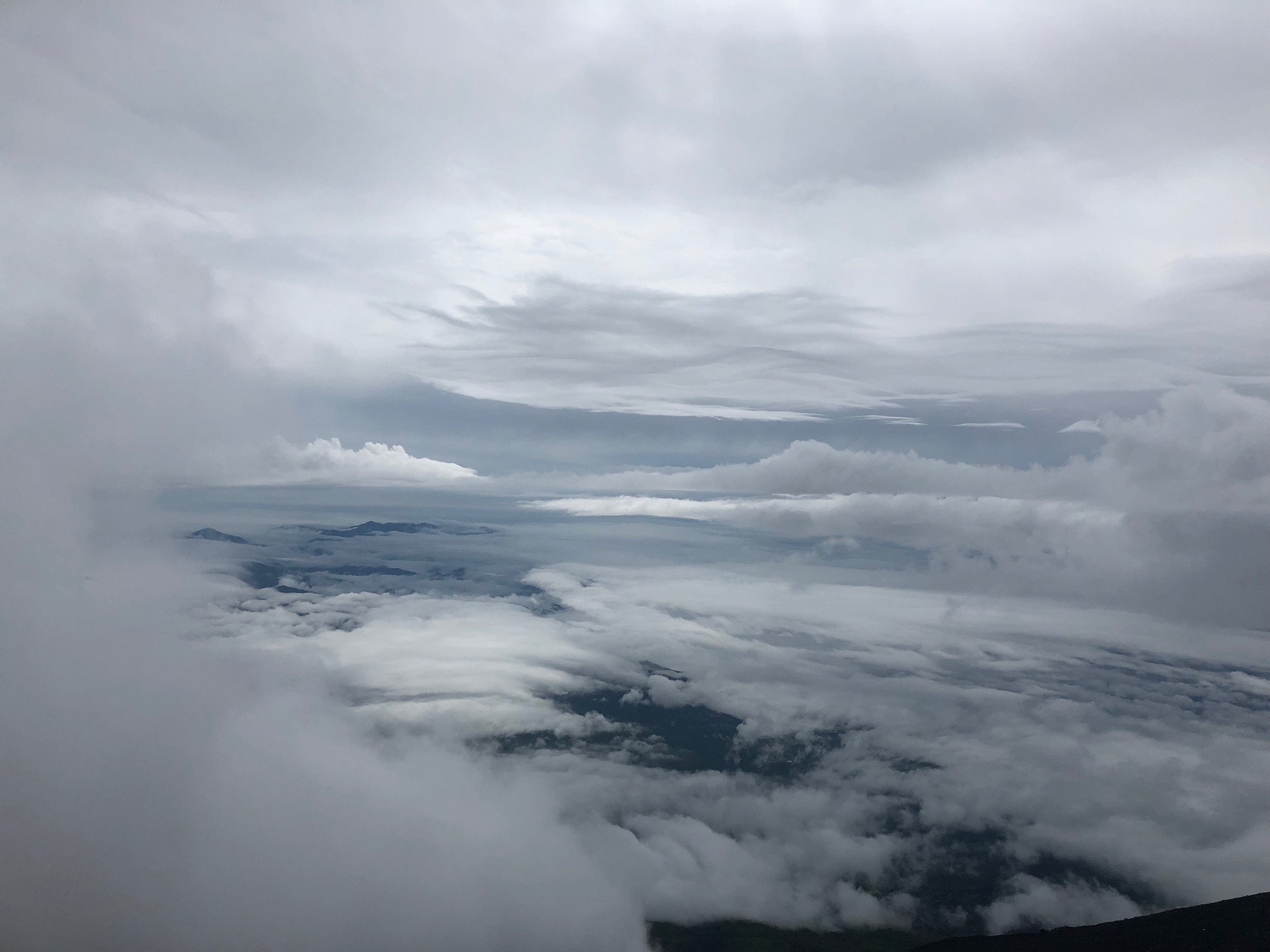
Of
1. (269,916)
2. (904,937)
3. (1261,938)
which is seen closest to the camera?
(1261,938)

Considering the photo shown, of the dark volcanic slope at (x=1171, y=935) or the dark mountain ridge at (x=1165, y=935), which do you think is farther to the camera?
the dark mountain ridge at (x=1165, y=935)

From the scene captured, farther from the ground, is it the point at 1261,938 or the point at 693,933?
the point at 1261,938

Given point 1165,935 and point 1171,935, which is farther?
point 1165,935

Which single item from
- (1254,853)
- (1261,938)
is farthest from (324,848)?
(1254,853)

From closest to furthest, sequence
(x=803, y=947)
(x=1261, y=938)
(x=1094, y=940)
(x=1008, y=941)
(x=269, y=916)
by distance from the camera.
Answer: (x=1261, y=938), (x=1094, y=940), (x=1008, y=941), (x=269, y=916), (x=803, y=947)

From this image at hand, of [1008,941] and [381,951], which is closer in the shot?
[1008,941]

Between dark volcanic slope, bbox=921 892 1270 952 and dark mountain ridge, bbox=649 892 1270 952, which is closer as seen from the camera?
dark volcanic slope, bbox=921 892 1270 952

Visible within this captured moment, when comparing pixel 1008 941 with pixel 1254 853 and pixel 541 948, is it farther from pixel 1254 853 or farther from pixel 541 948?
pixel 1254 853

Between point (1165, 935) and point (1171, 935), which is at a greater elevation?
point (1171, 935)
